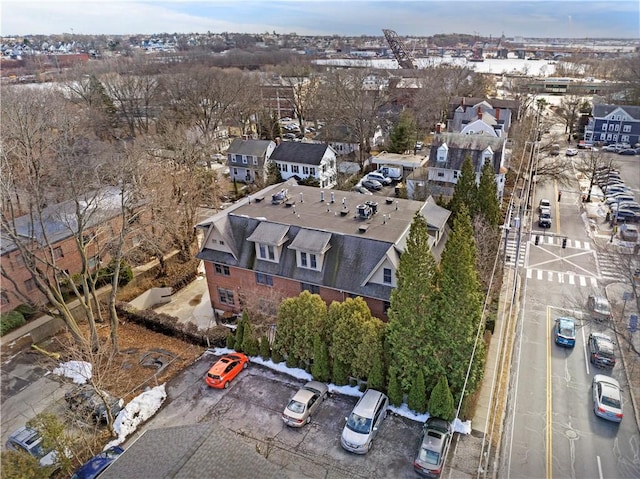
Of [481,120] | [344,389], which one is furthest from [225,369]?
[481,120]

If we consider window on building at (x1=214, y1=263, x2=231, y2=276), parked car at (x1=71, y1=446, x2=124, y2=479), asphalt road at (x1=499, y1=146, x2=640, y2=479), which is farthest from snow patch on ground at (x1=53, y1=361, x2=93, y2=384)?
asphalt road at (x1=499, y1=146, x2=640, y2=479)

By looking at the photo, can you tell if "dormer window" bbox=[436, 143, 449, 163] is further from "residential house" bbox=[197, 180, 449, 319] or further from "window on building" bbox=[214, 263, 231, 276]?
"window on building" bbox=[214, 263, 231, 276]

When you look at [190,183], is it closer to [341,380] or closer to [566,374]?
[341,380]

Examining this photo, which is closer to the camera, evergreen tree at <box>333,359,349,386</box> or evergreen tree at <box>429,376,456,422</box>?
evergreen tree at <box>429,376,456,422</box>

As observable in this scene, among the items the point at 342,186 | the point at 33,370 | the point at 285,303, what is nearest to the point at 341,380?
the point at 285,303

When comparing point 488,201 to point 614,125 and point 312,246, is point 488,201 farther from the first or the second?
point 614,125
